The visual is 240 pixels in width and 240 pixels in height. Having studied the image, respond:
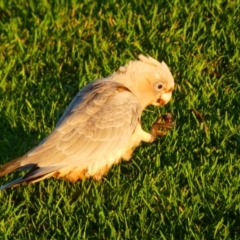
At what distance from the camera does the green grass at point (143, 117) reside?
502cm

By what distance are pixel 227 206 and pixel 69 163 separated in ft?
3.52

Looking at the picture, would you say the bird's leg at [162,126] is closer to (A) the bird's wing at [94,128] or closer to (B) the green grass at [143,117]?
(B) the green grass at [143,117]

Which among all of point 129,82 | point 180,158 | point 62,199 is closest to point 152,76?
point 129,82

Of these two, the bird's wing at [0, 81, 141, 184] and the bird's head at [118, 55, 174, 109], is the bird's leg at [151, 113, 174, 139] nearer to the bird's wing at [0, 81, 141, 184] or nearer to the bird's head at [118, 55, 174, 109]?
the bird's head at [118, 55, 174, 109]

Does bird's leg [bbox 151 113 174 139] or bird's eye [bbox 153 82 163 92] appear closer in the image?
bird's eye [bbox 153 82 163 92]

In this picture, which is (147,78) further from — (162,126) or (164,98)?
(162,126)

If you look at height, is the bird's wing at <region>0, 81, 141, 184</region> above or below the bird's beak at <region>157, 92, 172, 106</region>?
above

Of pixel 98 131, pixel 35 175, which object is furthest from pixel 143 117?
pixel 35 175

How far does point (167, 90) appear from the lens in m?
5.70

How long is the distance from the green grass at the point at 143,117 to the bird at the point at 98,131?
0.18 metres

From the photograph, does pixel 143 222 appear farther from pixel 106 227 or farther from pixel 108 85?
pixel 108 85

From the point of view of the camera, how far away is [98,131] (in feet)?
17.6

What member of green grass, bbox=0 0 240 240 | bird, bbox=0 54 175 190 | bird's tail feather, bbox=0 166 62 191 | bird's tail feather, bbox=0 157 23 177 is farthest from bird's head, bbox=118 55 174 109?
bird's tail feather, bbox=0 157 23 177

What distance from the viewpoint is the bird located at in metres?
5.14
